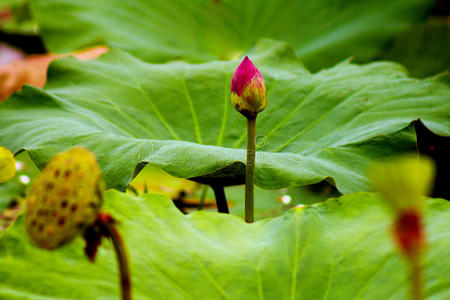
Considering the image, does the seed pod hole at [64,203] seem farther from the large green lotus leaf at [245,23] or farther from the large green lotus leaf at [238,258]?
the large green lotus leaf at [245,23]

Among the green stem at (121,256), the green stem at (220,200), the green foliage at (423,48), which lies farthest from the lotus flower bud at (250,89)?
the green foliage at (423,48)

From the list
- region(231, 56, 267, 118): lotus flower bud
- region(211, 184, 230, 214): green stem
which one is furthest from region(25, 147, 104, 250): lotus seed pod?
region(211, 184, 230, 214): green stem

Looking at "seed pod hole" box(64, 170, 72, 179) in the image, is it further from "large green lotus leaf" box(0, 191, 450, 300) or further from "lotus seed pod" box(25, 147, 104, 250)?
"large green lotus leaf" box(0, 191, 450, 300)

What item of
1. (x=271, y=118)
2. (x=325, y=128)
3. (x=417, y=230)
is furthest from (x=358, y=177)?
(x=417, y=230)

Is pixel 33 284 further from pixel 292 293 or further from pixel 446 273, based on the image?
pixel 446 273

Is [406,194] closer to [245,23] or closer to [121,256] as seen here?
[121,256]

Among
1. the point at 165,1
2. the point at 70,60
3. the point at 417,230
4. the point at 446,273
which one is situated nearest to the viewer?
the point at 417,230
